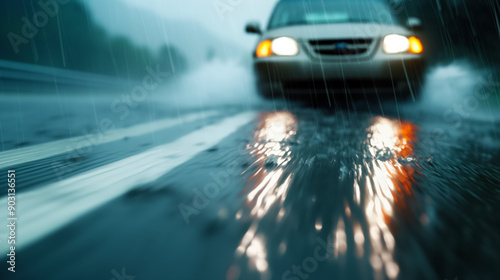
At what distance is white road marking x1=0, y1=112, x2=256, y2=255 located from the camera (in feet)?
4.09

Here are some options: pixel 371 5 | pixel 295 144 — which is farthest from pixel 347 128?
pixel 371 5

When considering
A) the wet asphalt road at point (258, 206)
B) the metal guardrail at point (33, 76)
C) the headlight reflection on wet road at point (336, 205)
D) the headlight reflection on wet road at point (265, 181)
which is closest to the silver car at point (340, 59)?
the headlight reflection on wet road at point (265, 181)

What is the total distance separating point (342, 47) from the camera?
14.6ft

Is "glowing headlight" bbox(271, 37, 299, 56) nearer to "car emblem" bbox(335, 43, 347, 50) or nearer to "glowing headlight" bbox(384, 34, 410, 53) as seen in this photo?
"car emblem" bbox(335, 43, 347, 50)

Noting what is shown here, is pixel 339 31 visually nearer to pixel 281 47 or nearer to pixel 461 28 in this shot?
pixel 281 47

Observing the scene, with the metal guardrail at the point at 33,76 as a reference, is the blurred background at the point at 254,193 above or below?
below

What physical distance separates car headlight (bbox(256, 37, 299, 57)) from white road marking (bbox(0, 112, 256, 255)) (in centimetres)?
248

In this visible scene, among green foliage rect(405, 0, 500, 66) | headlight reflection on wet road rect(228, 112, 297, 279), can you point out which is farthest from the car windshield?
headlight reflection on wet road rect(228, 112, 297, 279)

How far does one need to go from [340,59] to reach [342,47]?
15cm

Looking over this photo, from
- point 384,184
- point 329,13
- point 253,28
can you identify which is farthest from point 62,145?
point 329,13

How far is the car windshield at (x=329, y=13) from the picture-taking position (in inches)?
202

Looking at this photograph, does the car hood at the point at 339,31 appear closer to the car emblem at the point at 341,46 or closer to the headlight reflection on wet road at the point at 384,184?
the car emblem at the point at 341,46

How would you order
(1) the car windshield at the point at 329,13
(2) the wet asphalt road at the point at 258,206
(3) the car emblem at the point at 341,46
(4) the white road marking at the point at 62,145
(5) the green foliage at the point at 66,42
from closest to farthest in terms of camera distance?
(2) the wet asphalt road at the point at 258,206
(4) the white road marking at the point at 62,145
(3) the car emblem at the point at 341,46
(1) the car windshield at the point at 329,13
(5) the green foliage at the point at 66,42

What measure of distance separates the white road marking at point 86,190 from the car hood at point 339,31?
270cm
